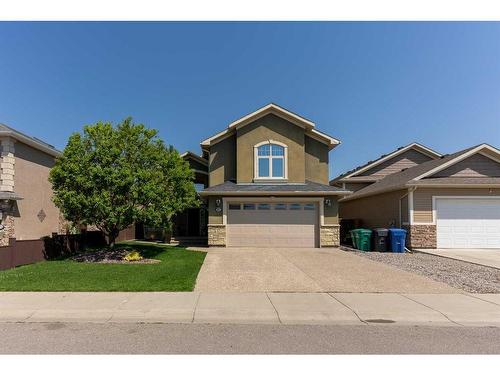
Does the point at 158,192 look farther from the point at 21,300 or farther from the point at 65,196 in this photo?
the point at 21,300

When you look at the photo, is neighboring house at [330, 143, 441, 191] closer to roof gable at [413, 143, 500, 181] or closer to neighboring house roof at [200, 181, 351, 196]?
roof gable at [413, 143, 500, 181]

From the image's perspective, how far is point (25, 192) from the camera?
16.5 m

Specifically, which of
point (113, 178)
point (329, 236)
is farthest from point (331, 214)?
point (113, 178)

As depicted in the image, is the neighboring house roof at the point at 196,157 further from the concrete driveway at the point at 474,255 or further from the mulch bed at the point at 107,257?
the concrete driveway at the point at 474,255

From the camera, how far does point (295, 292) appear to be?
8281 mm

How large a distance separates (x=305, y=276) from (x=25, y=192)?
45.7 ft

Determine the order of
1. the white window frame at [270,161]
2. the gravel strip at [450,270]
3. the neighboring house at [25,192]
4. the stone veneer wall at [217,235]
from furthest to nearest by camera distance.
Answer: the white window frame at [270,161]
the stone veneer wall at [217,235]
the neighboring house at [25,192]
the gravel strip at [450,270]

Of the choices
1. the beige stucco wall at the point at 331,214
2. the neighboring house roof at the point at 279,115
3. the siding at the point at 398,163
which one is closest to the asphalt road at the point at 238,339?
the beige stucco wall at the point at 331,214

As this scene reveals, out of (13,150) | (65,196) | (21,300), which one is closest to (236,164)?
(65,196)

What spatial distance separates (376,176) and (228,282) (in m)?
20.7

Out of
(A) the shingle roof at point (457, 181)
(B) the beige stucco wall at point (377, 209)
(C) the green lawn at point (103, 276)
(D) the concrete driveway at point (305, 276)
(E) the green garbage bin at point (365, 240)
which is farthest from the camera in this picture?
(B) the beige stucco wall at point (377, 209)

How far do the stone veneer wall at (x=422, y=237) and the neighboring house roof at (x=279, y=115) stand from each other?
6046 mm

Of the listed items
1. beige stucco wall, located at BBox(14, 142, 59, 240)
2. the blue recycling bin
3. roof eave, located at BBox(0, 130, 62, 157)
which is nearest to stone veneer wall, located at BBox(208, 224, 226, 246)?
the blue recycling bin

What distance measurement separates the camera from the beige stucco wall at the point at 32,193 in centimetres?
1600
